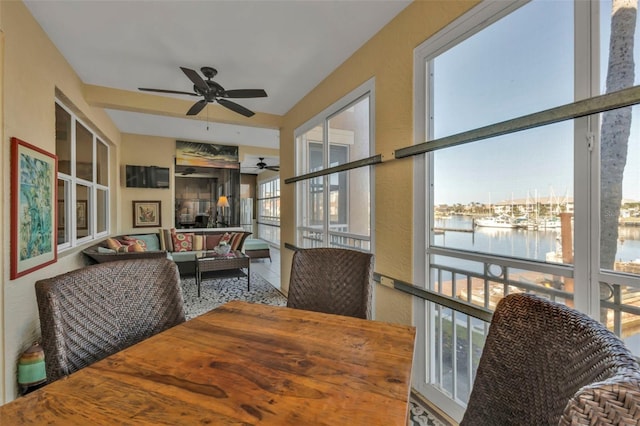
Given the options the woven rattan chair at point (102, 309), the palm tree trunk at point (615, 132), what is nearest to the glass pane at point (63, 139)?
the woven rattan chair at point (102, 309)

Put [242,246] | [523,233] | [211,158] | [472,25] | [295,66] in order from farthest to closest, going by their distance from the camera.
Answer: [211,158] → [242,246] → [295,66] → [472,25] → [523,233]

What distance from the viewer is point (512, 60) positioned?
1578 mm

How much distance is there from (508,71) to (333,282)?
156cm

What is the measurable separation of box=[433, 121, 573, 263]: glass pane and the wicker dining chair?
2.28ft

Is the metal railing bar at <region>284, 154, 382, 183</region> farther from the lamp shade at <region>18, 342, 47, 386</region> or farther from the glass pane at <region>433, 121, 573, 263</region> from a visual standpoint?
the lamp shade at <region>18, 342, 47, 386</region>

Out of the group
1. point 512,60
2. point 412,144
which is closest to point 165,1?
point 412,144

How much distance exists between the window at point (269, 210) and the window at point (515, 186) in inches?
285

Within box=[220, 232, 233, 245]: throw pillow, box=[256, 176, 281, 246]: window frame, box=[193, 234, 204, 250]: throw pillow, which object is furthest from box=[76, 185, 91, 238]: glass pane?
box=[256, 176, 281, 246]: window frame

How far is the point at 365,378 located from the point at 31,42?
10.9ft

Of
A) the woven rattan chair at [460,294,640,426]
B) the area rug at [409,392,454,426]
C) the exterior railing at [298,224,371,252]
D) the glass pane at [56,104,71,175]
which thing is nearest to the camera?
the woven rattan chair at [460,294,640,426]

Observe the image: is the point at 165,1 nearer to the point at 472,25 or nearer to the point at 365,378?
the point at 472,25

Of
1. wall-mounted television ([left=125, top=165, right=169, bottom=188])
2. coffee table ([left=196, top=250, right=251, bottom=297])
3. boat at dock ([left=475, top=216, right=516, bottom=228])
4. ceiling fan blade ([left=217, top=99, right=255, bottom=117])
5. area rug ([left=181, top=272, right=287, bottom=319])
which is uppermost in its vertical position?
ceiling fan blade ([left=217, top=99, right=255, bottom=117])

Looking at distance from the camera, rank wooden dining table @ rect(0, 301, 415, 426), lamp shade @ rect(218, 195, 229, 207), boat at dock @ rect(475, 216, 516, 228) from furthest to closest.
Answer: lamp shade @ rect(218, 195, 229, 207) → boat at dock @ rect(475, 216, 516, 228) → wooden dining table @ rect(0, 301, 415, 426)

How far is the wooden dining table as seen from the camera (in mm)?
703
